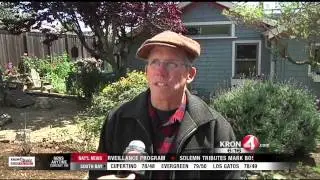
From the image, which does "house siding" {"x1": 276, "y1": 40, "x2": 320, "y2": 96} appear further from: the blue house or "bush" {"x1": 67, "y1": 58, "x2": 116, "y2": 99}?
"bush" {"x1": 67, "y1": 58, "x2": 116, "y2": 99}

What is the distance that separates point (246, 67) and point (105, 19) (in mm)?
4964

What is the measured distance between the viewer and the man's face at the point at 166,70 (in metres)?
2.38

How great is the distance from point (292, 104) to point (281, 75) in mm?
6652

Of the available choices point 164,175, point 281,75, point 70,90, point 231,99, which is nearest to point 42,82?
point 70,90

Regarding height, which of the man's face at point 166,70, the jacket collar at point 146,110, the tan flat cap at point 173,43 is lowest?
the jacket collar at point 146,110

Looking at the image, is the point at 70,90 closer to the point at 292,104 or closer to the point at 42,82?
the point at 42,82

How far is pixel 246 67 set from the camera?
13.3 m

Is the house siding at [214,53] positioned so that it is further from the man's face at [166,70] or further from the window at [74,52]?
the man's face at [166,70]

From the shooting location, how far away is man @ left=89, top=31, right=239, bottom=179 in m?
2.38

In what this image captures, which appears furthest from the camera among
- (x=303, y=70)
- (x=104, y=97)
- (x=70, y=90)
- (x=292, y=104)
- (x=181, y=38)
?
(x=70, y=90)

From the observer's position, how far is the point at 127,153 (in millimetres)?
2420

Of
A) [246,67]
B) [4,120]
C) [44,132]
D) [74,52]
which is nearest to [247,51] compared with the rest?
[246,67]

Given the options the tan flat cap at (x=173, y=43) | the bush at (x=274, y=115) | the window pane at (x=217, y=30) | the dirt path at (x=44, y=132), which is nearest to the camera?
the tan flat cap at (x=173, y=43)

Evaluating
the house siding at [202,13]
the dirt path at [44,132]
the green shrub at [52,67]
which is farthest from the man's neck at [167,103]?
the green shrub at [52,67]
